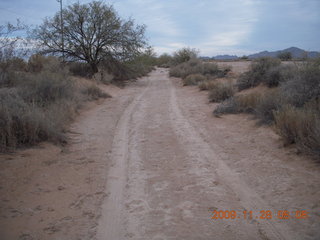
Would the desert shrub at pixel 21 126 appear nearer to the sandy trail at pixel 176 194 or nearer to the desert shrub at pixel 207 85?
the sandy trail at pixel 176 194

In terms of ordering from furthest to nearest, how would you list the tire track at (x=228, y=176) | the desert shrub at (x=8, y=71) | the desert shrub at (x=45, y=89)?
the desert shrub at (x=8, y=71)
the desert shrub at (x=45, y=89)
the tire track at (x=228, y=176)

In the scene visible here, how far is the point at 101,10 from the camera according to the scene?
79.9ft

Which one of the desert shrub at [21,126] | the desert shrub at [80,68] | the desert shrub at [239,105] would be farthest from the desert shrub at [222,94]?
the desert shrub at [80,68]

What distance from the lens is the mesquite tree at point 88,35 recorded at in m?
24.0

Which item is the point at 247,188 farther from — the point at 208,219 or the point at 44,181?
the point at 44,181

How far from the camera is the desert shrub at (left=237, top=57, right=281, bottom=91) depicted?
597 inches

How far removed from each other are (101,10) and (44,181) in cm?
2220

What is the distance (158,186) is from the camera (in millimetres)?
5098

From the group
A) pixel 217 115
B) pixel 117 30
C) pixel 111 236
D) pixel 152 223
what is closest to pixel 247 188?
pixel 152 223

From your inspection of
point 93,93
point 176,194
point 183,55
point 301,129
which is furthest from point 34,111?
point 183,55

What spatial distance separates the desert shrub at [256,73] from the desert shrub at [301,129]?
8.17 m

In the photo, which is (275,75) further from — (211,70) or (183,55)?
(183,55)

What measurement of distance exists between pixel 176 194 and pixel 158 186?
Answer: 1.57 feet

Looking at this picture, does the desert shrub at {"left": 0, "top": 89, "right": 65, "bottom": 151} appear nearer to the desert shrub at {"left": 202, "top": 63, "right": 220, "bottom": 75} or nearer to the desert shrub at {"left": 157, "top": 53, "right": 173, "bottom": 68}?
the desert shrub at {"left": 202, "top": 63, "right": 220, "bottom": 75}
